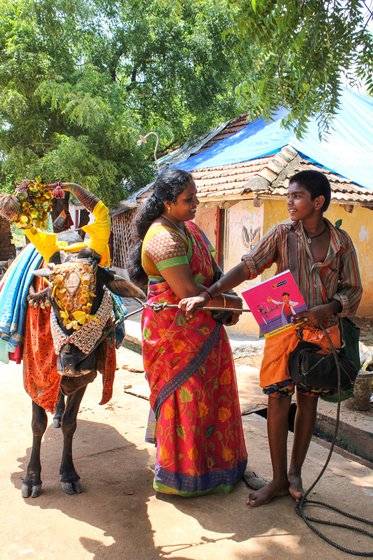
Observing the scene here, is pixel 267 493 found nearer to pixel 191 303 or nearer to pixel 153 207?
pixel 191 303

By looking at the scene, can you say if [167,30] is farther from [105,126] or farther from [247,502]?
[247,502]

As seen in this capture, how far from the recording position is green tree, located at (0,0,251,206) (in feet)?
37.9

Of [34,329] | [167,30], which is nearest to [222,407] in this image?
[34,329]

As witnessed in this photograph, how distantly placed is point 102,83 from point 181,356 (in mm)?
10598

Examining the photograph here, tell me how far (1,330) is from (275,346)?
191 centimetres

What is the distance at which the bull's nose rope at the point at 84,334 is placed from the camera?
10.3 feet

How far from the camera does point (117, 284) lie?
136 inches

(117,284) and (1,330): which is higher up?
(117,284)

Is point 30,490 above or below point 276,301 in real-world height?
below

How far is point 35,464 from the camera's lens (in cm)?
352

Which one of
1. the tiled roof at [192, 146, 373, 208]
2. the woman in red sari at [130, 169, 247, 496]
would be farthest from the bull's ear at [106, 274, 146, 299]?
the tiled roof at [192, 146, 373, 208]

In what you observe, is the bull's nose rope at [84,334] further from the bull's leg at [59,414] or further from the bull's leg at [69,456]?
the bull's leg at [59,414]

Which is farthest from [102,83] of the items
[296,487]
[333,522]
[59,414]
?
[333,522]

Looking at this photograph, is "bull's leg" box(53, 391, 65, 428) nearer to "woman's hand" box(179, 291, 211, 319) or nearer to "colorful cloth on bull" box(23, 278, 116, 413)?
"colorful cloth on bull" box(23, 278, 116, 413)
